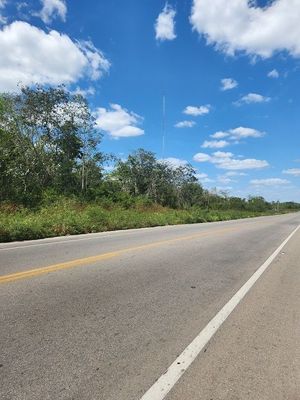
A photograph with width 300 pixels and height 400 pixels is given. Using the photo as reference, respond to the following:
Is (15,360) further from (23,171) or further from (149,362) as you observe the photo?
(23,171)

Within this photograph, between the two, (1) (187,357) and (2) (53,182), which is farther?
(2) (53,182)

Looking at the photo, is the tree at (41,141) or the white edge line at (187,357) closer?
the white edge line at (187,357)

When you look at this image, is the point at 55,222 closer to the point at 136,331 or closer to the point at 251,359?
the point at 136,331

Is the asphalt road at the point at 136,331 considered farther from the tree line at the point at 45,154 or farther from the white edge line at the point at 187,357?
the tree line at the point at 45,154

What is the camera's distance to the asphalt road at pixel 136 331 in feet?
11.3

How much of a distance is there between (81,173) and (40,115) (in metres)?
11.4

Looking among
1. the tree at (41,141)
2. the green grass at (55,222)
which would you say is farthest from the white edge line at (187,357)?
the tree at (41,141)

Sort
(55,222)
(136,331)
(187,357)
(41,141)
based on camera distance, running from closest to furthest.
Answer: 1. (187,357)
2. (136,331)
3. (55,222)
4. (41,141)

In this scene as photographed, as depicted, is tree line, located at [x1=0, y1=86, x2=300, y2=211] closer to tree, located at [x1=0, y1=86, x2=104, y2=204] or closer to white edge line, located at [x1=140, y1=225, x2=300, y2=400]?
tree, located at [x1=0, y1=86, x2=104, y2=204]

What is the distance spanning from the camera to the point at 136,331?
4.75 meters

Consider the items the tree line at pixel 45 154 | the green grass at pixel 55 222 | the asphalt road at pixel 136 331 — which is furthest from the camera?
the tree line at pixel 45 154

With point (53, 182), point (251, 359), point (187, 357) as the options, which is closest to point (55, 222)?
point (187, 357)

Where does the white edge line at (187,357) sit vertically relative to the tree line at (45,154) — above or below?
below

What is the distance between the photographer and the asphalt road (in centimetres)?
345
